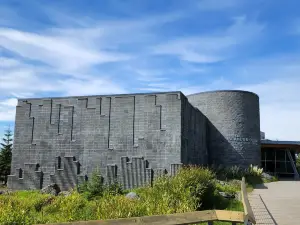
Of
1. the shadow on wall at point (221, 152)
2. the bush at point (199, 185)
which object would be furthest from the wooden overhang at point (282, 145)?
the bush at point (199, 185)

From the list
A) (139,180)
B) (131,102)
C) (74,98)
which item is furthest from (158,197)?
(74,98)

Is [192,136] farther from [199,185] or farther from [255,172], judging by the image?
[199,185]

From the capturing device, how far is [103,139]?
21938mm

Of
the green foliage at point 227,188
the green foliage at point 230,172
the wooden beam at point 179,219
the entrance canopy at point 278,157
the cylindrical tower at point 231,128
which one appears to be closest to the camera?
the wooden beam at point 179,219

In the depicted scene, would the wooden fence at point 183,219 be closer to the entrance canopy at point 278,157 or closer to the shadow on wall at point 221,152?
the shadow on wall at point 221,152

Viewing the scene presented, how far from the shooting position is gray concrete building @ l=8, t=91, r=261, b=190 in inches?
812

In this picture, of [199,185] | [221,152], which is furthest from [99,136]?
[221,152]

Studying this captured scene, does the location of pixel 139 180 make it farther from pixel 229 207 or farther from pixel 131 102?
pixel 229 207

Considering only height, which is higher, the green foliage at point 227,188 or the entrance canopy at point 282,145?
the entrance canopy at point 282,145

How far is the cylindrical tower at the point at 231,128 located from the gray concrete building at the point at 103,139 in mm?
5813

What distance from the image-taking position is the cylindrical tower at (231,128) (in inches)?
A: 1220

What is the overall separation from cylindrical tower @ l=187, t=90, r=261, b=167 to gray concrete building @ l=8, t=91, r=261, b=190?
581cm

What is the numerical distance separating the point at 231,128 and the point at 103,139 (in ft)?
45.9

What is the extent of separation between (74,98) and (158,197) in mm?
13574
